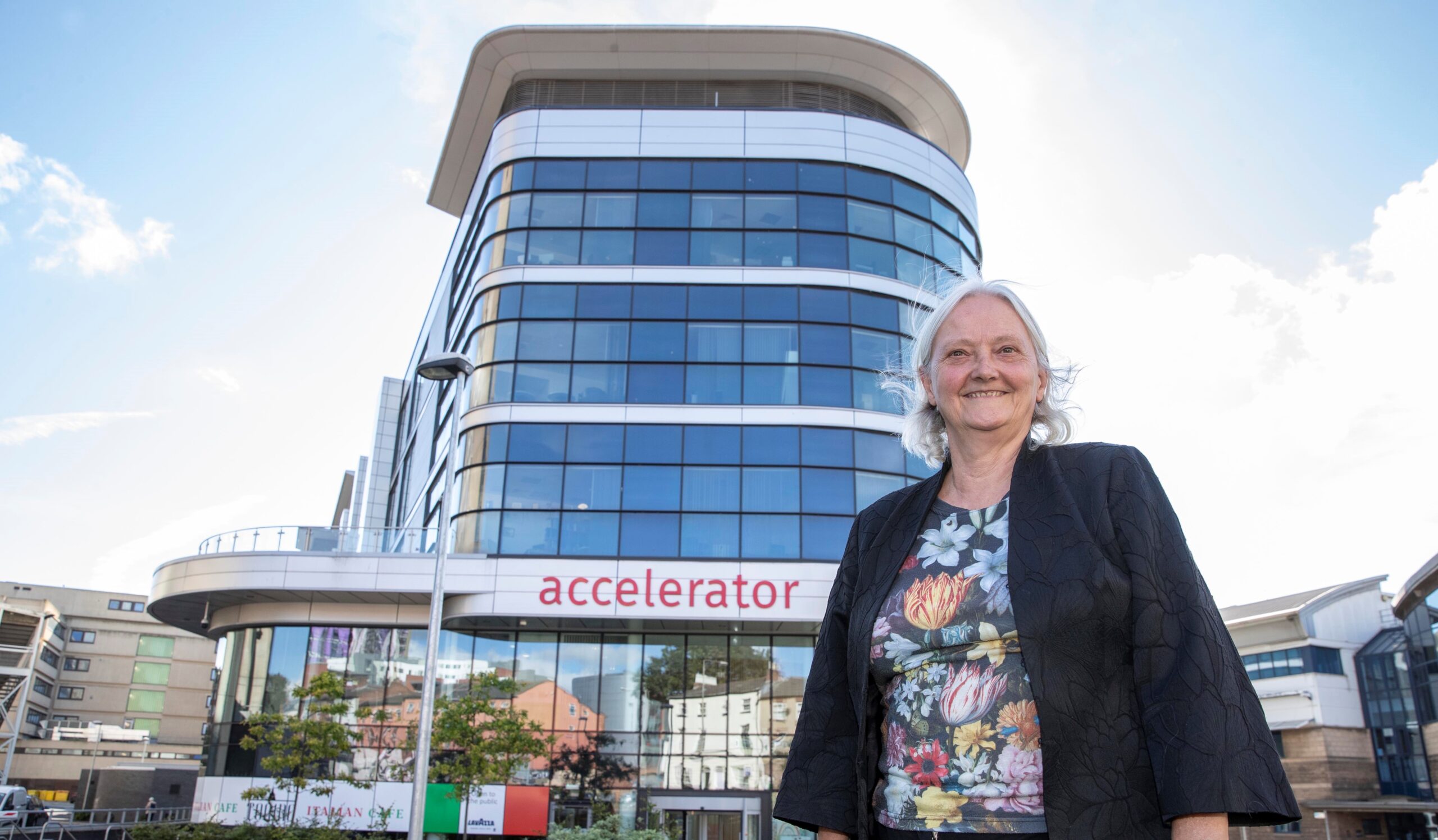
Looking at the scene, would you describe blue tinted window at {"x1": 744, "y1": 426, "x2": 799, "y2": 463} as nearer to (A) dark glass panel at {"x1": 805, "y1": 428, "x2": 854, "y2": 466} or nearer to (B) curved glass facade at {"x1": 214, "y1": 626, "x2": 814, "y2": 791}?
(A) dark glass panel at {"x1": 805, "y1": 428, "x2": 854, "y2": 466}

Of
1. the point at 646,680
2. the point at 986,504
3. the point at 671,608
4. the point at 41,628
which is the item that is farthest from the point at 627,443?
the point at 41,628

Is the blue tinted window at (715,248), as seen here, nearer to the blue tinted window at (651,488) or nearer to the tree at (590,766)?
the blue tinted window at (651,488)

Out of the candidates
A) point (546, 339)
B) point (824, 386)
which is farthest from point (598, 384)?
point (824, 386)

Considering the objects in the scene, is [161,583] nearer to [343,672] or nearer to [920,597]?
[343,672]

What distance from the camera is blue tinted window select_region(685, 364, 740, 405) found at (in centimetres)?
2506

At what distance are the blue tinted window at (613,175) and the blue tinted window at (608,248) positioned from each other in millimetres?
1389

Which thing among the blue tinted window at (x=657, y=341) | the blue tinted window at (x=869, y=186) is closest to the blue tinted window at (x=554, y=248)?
the blue tinted window at (x=657, y=341)

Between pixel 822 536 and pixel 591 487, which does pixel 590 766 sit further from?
pixel 822 536

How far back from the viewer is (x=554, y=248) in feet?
88.3

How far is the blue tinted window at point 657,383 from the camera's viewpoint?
2511 centimetres

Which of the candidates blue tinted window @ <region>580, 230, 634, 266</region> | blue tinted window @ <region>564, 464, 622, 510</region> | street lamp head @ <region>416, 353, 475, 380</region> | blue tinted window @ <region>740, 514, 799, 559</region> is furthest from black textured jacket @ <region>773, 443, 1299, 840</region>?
blue tinted window @ <region>580, 230, 634, 266</region>

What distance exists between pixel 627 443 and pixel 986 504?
74.0 feet

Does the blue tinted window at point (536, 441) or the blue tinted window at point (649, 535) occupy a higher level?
the blue tinted window at point (536, 441)

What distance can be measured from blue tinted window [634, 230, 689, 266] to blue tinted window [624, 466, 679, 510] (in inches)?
222
